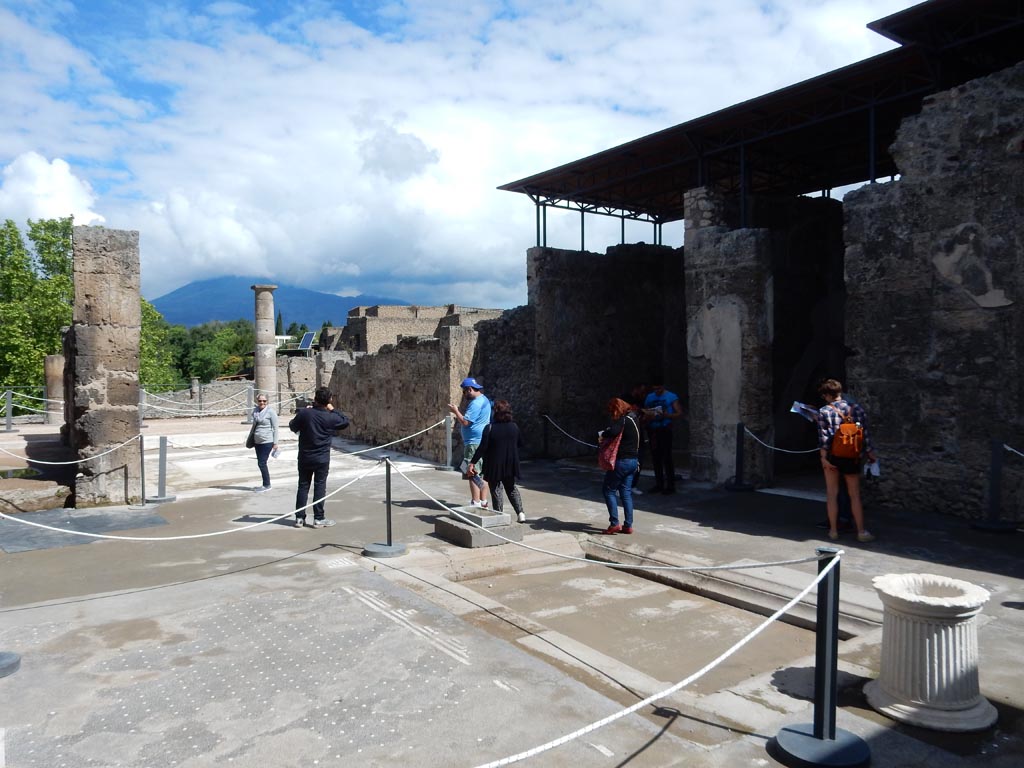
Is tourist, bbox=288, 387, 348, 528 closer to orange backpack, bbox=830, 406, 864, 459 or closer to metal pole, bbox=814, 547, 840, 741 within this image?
orange backpack, bbox=830, 406, 864, 459

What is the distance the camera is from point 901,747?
11.1ft

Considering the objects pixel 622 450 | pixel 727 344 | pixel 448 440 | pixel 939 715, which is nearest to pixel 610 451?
pixel 622 450

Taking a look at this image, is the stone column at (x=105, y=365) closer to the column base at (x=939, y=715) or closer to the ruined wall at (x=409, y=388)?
the ruined wall at (x=409, y=388)

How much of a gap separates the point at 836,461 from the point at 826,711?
4.26 m

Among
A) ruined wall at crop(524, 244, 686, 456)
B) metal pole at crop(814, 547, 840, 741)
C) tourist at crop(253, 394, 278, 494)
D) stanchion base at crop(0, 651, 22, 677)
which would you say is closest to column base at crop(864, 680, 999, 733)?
metal pole at crop(814, 547, 840, 741)

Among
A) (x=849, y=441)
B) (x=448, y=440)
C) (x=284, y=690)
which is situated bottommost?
(x=284, y=690)

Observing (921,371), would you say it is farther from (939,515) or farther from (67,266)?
(67,266)

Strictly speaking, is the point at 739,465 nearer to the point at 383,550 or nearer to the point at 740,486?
the point at 740,486

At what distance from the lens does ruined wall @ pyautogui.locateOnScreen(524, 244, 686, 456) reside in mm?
13406

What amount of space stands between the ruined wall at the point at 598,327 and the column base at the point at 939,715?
388 inches

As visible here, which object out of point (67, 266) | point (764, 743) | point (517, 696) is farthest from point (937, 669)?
point (67, 266)

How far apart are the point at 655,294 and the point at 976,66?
698cm

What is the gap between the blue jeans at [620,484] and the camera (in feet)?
24.6

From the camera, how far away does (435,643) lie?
457 centimetres
